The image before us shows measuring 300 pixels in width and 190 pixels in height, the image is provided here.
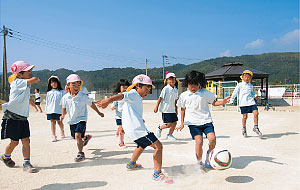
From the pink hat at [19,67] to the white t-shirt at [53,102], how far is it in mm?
2858

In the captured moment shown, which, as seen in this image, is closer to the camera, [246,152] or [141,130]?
[141,130]

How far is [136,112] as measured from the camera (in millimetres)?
3678

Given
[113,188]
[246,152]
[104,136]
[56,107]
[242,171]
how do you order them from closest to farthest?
[113,188], [242,171], [246,152], [56,107], [104,136]

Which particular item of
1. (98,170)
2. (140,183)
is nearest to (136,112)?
(140,183)

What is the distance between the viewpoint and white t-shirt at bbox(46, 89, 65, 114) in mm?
6836

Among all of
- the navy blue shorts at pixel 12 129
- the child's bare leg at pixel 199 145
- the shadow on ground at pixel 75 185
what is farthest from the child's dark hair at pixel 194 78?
the navy blue shorts at pixel 12 129

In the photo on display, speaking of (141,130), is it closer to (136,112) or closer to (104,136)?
(136,112)

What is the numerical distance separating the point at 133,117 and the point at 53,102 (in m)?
4.14

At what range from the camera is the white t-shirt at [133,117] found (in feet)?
11.7

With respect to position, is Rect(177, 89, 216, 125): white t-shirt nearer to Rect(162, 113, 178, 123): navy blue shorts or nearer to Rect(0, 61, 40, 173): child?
Rect(162, 113, 178, 123): navy blue shorts

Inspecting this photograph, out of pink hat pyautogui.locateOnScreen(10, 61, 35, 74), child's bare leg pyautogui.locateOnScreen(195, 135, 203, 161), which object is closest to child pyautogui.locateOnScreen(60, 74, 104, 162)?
pink hat pyautogui.locateOnScreen(10, 61, 35, 74)

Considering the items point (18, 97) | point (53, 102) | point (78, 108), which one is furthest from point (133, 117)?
point (53, 102)

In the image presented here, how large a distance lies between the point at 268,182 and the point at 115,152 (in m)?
3.19

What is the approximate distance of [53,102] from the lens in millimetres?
6883
